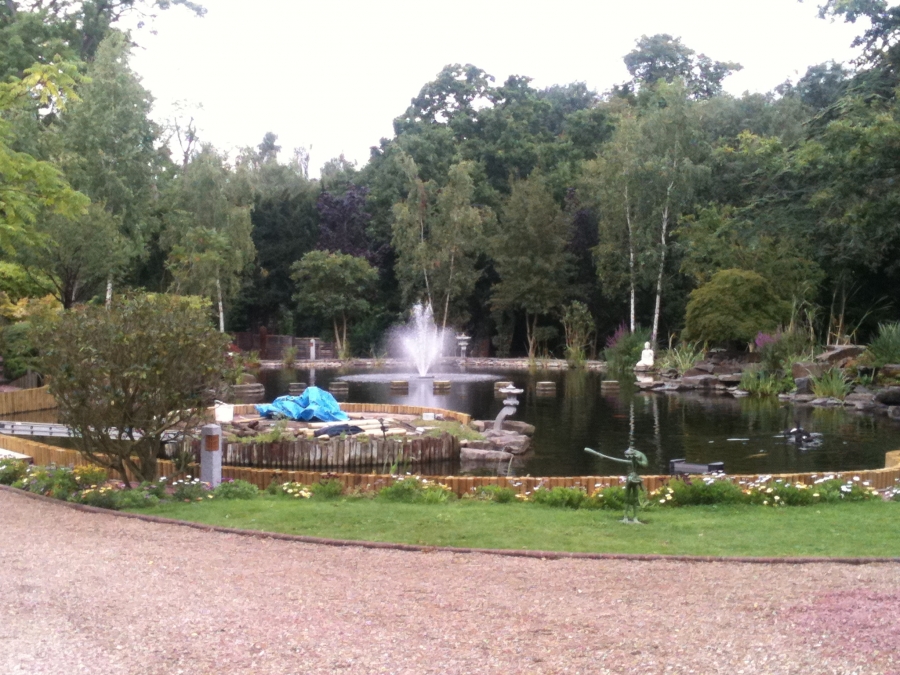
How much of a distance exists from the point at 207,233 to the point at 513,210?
46.7 feet

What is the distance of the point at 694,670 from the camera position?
4371 millimetres

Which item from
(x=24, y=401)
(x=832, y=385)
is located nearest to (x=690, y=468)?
(x=832, y=385)

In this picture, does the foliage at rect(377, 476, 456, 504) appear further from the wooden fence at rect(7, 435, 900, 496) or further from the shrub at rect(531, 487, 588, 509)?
the shrub at rect(531, 487, 588, 509)

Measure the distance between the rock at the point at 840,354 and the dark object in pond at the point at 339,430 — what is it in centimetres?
1605

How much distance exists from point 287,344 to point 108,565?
3962 cm

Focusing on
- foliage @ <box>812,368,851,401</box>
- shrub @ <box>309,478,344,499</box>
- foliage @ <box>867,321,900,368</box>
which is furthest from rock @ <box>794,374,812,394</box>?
shrub @ <box>309,478,344,499</box>

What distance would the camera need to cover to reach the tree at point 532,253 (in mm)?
42312

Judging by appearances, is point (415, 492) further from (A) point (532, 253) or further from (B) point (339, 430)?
(A) point (532, 253)

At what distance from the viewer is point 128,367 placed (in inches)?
357

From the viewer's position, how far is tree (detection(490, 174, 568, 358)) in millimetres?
42312

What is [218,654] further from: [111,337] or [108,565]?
[111,337]

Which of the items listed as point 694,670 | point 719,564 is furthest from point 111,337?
point 694,670

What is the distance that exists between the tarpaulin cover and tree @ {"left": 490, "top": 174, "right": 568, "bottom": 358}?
25.8 m

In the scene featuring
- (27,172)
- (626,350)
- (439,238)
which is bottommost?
(626,350)
